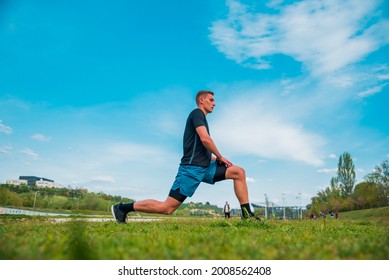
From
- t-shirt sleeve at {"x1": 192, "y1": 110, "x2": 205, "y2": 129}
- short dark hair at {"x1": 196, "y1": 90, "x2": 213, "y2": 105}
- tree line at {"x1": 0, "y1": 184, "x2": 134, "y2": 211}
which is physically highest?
short dark hair at {"x1": 196, "y1": 90, "x2": 213, "y2": 105}

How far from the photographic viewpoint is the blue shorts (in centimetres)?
562

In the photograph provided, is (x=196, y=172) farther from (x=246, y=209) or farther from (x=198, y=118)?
(x=246, y=209)

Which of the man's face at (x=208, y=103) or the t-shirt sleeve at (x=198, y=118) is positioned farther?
the man's face at (x=208, y=103)

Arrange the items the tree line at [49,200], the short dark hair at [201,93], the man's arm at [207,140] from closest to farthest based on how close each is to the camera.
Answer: the man's arm at [207,140]
the short dark hair at [201,93]
the tree line at [49,200]

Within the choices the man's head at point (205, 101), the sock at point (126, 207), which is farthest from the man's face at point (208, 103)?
the sock at point (126, 207)

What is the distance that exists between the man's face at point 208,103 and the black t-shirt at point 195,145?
0.99 feet

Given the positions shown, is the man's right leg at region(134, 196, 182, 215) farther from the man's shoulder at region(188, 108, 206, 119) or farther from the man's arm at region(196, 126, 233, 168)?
the man's shoulder at region(188, 108, 206, 119)

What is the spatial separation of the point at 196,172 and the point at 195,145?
550mm

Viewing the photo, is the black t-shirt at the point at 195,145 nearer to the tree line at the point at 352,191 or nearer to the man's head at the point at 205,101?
the man's head at the point at 205,101

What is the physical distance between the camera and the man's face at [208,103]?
20.5 feet

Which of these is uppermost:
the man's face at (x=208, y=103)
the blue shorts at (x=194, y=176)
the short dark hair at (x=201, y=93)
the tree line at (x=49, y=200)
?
the short dark hair at (x=201, y=93)

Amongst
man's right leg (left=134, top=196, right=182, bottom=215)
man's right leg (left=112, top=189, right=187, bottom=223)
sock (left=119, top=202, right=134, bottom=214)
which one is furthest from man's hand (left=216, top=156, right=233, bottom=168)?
sock (left=119, top=202, right=134, bottom=214)
